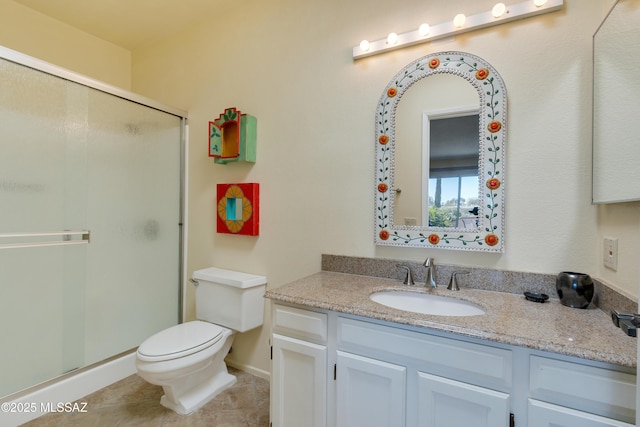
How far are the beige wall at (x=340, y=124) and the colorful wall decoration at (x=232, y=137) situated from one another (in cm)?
7

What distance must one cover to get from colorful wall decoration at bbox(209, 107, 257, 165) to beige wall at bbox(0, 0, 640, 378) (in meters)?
0.07

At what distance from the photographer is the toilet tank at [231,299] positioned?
1.90m

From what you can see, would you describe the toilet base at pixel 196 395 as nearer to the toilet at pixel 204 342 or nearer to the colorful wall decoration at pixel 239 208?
the toilet at pixel 204 342

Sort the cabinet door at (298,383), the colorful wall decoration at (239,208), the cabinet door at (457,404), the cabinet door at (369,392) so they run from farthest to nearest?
1. the colorful wall decoration at (239,208)
2. the cabinet door at (298,383)
3. the cabinet door at (369,392)
4. the cabinet door at (457,404)

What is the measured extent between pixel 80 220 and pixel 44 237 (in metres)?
0.20

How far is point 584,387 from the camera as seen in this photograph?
0.81 meters

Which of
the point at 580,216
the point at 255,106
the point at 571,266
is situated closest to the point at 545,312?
the point at 571,266

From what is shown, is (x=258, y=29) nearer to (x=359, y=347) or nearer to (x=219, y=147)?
(x=219, y=147)

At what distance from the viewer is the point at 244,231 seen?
6.72 ft

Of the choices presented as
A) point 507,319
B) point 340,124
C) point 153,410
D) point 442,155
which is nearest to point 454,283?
point 507,319

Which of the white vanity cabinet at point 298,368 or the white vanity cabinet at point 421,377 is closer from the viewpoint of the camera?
the white vanity cabinet at point 421,377

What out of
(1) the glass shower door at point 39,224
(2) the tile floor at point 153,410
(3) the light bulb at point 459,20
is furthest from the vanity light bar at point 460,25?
(2) the tile floor at point 153,410

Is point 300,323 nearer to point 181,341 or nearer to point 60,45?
point 181,341

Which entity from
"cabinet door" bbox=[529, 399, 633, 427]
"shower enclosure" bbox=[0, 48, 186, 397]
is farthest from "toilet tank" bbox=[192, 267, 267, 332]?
"cabinet door" bbox=[529, 399, 633, 427]
